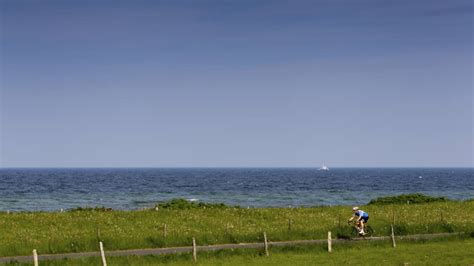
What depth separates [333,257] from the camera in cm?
3800

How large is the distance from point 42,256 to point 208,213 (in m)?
25.2

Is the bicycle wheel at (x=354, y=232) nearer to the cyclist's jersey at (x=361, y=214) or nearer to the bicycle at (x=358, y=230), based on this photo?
the bicycle at (x=358, y=230)

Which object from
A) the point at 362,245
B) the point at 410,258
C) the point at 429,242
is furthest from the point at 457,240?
the point at 410,258

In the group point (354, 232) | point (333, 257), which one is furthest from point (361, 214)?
point (333, 257)

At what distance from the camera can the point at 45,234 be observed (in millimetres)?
47969

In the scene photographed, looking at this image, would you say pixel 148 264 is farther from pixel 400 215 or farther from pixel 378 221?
pixel 400 215

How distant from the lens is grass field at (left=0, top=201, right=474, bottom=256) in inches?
1720

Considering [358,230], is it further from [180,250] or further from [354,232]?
[180,250]

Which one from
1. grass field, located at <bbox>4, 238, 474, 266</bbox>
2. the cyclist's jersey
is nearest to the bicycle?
the cyclist's jersey

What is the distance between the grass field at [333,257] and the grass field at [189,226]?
6.25 m

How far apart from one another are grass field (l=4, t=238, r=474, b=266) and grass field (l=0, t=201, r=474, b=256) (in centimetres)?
625

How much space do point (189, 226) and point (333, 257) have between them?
19.1 m

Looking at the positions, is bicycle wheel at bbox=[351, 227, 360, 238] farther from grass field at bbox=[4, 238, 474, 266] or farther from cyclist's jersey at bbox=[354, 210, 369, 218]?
grass field at bbox=[4, 238, 474, 266]

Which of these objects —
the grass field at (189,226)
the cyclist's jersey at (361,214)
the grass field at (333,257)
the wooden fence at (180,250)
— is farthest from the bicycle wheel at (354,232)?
the grass field at (333,257)
